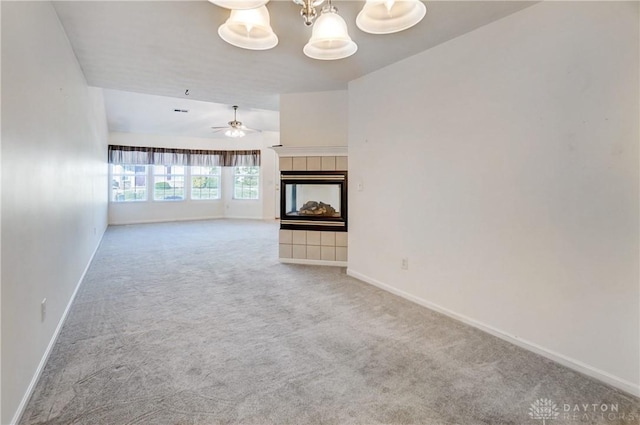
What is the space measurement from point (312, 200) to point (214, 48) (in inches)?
91.6

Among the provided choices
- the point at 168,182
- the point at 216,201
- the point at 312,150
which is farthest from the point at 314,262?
the point at 168,182

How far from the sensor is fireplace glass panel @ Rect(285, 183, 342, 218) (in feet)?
14.5

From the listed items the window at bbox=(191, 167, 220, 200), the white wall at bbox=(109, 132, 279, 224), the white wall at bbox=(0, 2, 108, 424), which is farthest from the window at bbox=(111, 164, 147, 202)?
the white wall at bbox=(0, 2, 108, 424)

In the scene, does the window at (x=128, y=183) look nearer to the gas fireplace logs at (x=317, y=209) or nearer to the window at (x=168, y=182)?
the window at (x=168, y=182)

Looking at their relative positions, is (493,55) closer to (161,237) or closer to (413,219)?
(413,219)

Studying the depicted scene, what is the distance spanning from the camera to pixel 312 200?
4.62m

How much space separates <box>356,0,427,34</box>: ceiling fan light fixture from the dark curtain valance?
27.2 feet

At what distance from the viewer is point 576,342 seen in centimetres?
198

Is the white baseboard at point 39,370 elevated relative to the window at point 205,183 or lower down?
lower down

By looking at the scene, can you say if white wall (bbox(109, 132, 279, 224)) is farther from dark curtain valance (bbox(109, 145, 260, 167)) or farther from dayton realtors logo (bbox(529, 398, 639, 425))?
dayton realtors logo (bbox(529, 398, 639, 425))

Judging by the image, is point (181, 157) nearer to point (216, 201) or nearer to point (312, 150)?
point (216, 201)

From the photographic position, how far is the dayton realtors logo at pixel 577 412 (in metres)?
1.56

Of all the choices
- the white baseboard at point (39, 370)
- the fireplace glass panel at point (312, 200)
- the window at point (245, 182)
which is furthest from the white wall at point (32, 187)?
the window at point (245, 182)

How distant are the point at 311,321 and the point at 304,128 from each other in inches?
108
